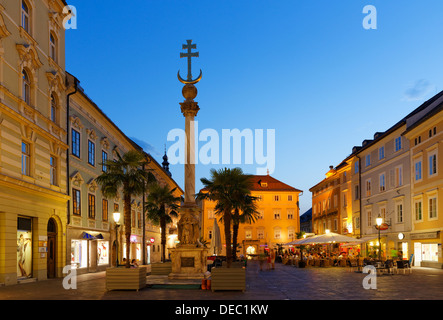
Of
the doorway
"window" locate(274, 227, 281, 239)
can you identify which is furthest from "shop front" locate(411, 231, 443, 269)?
"window" locate(274, 227, 281, 239)

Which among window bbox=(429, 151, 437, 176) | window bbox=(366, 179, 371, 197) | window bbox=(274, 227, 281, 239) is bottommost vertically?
window bbox=(274, 227, 281, 239)

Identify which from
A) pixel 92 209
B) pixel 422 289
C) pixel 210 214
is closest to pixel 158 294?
pixel 422 289

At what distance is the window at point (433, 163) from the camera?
38469mm

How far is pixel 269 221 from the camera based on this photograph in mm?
96000

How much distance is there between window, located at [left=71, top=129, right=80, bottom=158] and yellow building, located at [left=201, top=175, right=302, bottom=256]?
6195 centimetres

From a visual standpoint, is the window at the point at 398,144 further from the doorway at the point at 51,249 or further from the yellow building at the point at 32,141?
the doorway at the point at 51,249

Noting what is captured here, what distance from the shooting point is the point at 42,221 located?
1056 inches

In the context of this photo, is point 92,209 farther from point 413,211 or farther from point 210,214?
point 210,214

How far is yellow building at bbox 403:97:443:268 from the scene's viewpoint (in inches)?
1471

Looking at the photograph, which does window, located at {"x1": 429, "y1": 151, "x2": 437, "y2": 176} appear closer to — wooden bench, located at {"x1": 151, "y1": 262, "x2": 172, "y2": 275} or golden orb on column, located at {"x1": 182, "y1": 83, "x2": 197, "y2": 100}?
golden orb on column, located at {"x1": 182, "y1": 83, "x2": 197, "y2": 100}

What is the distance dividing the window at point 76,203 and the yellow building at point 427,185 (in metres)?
24.8

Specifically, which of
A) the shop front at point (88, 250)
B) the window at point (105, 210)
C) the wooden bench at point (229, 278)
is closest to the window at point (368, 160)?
the window at point (105, 210)
